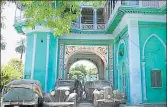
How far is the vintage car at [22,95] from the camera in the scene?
9117mm

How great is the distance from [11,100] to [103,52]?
31.3 feet

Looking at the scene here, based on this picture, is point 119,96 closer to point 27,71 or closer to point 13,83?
point 13,83

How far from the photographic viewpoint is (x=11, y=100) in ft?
30.0

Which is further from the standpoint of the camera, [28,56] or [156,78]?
[28,56]

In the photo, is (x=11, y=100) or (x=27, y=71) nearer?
(x=11, y=100)

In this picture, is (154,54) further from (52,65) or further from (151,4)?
(52,65)

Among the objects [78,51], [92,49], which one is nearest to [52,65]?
[78,51]

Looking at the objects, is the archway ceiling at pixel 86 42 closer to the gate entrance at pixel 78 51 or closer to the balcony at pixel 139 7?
the gate entrance at pixel 78 51

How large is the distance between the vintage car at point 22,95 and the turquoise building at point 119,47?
198 inches

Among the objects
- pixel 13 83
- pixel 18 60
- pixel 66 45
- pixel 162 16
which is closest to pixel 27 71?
pixel 66 45

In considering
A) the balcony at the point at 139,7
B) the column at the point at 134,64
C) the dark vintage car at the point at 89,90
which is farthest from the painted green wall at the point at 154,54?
the dark vintage car at the point at 89,90

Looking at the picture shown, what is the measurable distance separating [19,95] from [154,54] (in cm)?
776

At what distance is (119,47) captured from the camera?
1548cm

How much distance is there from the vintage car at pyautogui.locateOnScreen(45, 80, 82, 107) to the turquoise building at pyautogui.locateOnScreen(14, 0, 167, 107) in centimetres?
202
